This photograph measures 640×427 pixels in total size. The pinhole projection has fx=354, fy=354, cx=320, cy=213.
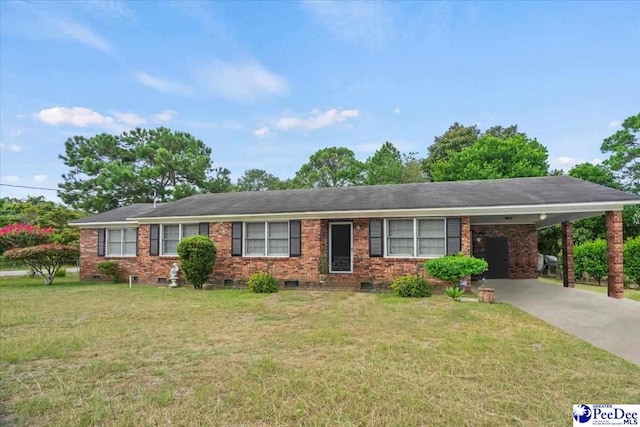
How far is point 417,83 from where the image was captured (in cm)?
1759

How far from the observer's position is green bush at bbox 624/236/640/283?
44.5 ft

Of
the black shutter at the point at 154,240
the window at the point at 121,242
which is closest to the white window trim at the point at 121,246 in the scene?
the window at the point at 121,242

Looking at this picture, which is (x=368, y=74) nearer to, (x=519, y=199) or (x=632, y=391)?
(x=519, y=199)

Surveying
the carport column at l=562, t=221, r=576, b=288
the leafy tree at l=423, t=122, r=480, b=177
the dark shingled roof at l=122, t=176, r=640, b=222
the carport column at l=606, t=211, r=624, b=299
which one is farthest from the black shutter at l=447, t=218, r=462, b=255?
the leafy tree at l=423, t=122, r=480, b=177

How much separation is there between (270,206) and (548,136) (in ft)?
71.4

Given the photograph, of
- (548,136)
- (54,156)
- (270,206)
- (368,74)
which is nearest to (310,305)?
(270,206)

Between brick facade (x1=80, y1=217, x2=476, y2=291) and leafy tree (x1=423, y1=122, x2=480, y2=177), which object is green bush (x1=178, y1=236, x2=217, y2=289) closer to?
brick facade (x1=80, y1=217, x2=476, y2=291)

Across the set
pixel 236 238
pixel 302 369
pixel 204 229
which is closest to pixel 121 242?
pixel 204 229

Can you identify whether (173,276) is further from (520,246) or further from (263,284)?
(520,246)

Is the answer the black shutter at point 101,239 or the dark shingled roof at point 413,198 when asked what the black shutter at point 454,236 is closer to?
the dark shingled roof at point 413,198

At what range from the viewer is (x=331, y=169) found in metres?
39.8

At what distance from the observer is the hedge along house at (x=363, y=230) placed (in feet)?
36.6

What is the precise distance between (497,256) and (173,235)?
543 inches

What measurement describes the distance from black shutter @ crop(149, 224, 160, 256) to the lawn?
20.4ft
